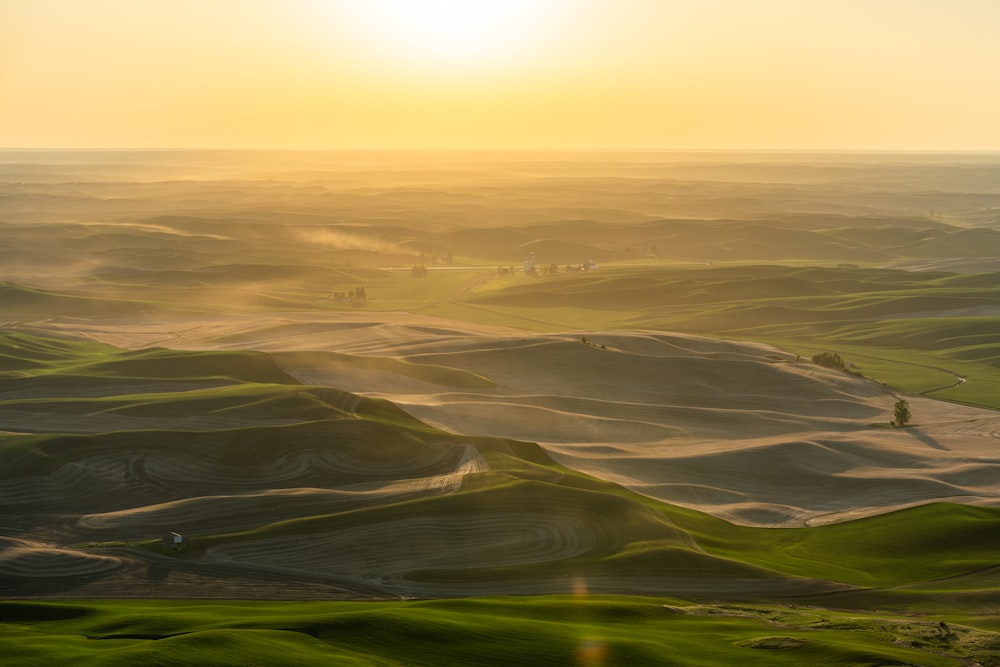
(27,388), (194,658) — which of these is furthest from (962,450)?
(27,388)

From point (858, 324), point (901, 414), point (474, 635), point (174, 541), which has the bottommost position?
point (858, 324)

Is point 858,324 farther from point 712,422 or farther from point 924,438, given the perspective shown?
point 924,438

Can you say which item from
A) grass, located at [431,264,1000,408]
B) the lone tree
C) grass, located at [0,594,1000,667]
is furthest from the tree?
grass, located at [0,594,1000,667]

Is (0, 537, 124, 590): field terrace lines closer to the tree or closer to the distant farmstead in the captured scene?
the distant farmstead

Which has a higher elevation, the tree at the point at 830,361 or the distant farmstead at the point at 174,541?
the distant farmstead at the point at 174,541

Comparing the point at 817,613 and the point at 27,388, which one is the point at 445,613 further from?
the point at 27,388

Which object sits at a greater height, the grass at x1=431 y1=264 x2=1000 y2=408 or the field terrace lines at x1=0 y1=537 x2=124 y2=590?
the field terrace lines at x1=0 y1=537 x2=124 y2=590

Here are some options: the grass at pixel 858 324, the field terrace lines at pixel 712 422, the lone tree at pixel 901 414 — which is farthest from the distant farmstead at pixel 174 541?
the grass at pixel 858 324

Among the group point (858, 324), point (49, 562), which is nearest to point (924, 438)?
point (858, 324)

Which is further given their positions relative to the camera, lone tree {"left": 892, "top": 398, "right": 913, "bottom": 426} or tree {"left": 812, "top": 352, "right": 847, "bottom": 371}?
tree {"left": 812, "top": 352, "right": 847, "bottom": 371}

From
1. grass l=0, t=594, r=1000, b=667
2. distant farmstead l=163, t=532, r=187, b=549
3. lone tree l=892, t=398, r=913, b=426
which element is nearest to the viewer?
grass l=0, t=594, r=1000, b=667

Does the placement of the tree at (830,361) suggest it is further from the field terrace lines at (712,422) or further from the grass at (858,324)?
the grass at (858,324)

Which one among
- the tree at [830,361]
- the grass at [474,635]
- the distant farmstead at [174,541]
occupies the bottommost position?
the tree at [830,361]
